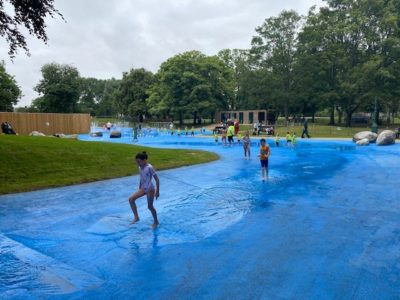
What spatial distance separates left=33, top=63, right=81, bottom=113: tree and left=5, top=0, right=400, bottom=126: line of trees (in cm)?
17

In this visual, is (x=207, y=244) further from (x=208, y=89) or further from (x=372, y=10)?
(x=208, y=89)

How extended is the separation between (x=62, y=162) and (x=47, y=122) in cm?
2656

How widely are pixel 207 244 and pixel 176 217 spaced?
2.08 meters

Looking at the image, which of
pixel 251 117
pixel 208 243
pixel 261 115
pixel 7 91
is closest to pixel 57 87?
pixel 7 91

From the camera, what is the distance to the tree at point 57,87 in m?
61.9

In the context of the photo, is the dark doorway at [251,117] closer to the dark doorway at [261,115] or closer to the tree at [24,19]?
the dark doorway at [261,115]

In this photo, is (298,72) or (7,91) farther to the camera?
(298,72)

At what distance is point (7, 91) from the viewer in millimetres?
50125

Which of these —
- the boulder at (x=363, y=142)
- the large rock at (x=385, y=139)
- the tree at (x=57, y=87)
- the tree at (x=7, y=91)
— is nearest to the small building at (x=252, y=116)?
the tree at (x=57, y=87)

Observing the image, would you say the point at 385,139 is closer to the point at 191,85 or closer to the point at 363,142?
the point at 363,142

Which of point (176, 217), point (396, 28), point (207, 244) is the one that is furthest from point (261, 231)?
point (396, 28)

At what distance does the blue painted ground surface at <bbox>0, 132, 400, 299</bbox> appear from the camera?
5.05 meters

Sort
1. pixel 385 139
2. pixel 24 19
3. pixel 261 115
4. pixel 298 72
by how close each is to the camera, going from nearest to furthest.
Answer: pixel 24 19
pixel 385 139
pixel 298 72
pixel 261 115

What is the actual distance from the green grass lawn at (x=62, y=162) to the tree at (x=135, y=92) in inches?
2235
